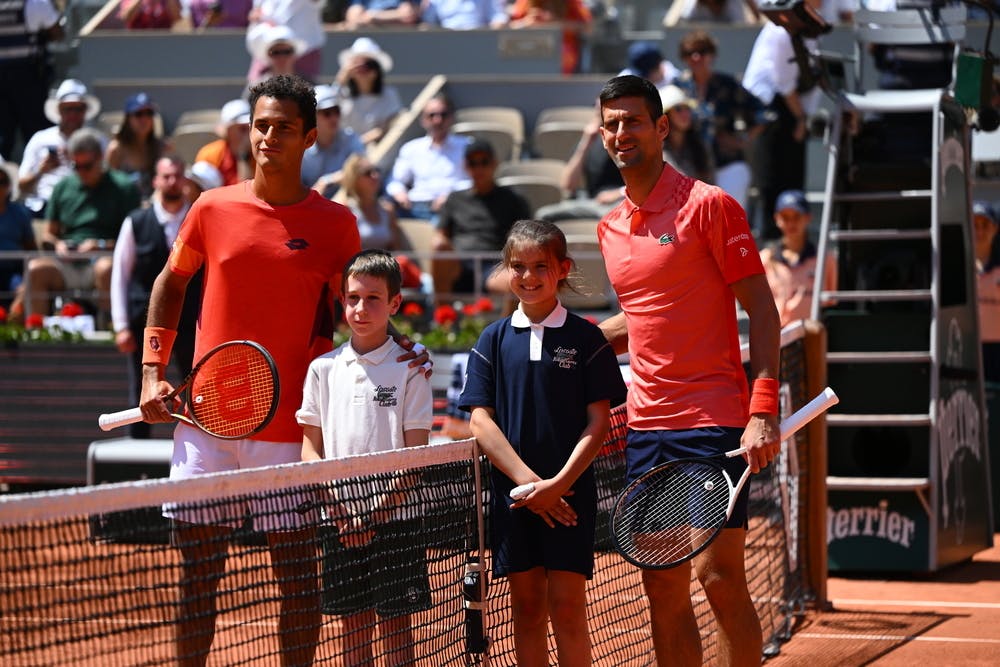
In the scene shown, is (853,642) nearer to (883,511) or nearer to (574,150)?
(883,511)

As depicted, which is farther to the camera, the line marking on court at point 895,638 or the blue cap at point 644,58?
the blue cap at point 644,58

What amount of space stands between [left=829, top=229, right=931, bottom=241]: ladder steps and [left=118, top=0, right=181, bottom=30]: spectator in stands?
10.8 m

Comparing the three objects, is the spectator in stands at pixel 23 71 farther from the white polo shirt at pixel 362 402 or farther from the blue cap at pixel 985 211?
the white polo shirt at pixel 362 402

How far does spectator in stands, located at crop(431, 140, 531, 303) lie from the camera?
11.9 meters

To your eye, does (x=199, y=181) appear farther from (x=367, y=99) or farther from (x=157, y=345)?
(x=157, y=345)

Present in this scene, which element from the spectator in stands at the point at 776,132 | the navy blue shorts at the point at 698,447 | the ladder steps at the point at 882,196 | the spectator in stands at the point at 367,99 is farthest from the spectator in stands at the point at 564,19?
Result: the navy blue shorts at the point at 698,447

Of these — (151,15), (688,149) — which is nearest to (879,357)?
(688,149)

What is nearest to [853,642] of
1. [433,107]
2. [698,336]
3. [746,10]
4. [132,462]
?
[698,336]

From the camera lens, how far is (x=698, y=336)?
16.1 ft

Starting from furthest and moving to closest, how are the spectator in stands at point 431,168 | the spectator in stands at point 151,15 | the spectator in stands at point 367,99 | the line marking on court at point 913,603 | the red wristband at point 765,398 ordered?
the spectator in stands at point 151,15 → the spectator in stands at point 367,99 → the spectator in stands at point 431,168 → the line marking on court at point 913,603 → the red wristband at point 765,398

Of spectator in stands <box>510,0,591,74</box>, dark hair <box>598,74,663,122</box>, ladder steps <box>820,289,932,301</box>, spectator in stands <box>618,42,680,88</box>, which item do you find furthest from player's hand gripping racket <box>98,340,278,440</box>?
spectator in stands <box>510,0,591,74</box>

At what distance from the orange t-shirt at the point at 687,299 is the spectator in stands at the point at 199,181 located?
527 cm

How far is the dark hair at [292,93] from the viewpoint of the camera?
504 centimetres

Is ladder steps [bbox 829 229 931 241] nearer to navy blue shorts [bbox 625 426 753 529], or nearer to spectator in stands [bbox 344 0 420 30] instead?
navy blue shorts [bbox 625 426 753 529]
